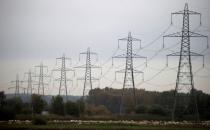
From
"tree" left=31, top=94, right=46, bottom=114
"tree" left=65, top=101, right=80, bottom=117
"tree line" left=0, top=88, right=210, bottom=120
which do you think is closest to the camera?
"tree line" left=0, top=88, right=210, bottom=120

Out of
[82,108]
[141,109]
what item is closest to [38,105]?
[82,108]

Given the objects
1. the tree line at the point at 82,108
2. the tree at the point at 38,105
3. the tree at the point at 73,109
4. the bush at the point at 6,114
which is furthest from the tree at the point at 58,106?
the bush at the point at 6,114

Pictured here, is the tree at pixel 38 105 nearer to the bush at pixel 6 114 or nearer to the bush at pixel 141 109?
the bush at pixel 141 109

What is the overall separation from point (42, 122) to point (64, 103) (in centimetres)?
2806

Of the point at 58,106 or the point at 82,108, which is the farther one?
the point at 58,106

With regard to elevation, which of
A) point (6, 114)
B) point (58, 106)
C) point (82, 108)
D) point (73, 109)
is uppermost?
point (58, 106)

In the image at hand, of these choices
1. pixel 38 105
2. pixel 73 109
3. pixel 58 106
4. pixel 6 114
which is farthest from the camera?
pixel 38 105

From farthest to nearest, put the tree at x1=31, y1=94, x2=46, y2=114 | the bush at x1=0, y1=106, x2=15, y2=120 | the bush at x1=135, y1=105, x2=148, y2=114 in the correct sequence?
the tree at x1=31, y1=94, x2=46, y2=114
the bush at x1=135, y1=105, x2=148, y2=114
the bush at x1=0, y1=106, x2=15, y2=120

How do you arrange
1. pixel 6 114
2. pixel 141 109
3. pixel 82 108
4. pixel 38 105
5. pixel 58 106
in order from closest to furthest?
pixel 6 114, pixel 141 109, pixel 82 108, pixel 58 106, pixel 38 105

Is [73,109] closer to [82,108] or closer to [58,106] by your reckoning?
[82,108]

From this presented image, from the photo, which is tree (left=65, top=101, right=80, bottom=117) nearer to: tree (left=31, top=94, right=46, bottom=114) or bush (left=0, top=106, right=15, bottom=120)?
tree (left=31, top=94, right=46, bottom=114)

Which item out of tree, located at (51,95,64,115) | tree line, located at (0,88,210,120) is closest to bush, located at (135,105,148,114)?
tree line, located at (0,88,210,120)

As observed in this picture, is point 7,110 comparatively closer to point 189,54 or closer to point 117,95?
point 189,54

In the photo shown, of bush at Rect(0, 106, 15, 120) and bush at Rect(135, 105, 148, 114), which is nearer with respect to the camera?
bush at Rect(0, 106, 15, 120)
